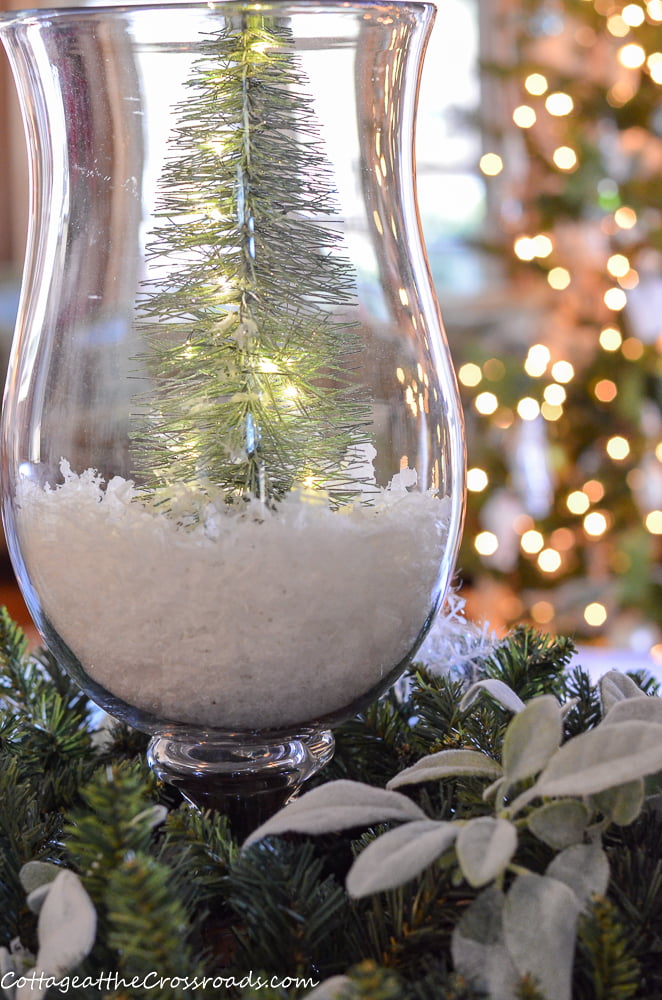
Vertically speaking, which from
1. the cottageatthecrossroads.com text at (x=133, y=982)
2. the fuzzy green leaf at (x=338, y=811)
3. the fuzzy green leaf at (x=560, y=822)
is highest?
the fuzzy green leaf at (x=338, y=811)

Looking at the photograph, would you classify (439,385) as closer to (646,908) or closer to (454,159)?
(646,908)

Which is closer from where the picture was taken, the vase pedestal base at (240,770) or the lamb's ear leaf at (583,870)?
the lamb's ear leaf at (583,870)

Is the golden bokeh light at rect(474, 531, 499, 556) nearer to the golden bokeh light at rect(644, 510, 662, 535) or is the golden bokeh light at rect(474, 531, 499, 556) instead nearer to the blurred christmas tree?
the blurred christmas tree

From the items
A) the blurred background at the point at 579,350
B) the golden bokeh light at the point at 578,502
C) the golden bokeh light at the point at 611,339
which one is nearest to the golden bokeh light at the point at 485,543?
the blurred background at the point at 579,350

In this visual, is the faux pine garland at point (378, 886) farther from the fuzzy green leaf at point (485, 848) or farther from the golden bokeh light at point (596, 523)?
the golden bokeh light at point (596, 523)

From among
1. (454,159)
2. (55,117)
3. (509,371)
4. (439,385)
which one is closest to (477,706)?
(439,385)

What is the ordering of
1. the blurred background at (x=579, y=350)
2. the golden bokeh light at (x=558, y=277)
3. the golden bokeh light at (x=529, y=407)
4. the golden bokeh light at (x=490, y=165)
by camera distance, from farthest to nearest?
the golden bokeh light at (x=490, y=165), the golden bokeh light at (x=558, y=277), the golden bokeh light at (x=529, y=407), the blurred background at (x=579, y=350)

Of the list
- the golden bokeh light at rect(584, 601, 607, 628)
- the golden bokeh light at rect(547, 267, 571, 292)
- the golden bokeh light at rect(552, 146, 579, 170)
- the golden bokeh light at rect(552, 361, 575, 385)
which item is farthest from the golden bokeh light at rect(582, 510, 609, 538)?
the golden bokeh light at rect(552, 146, 579, 170)
